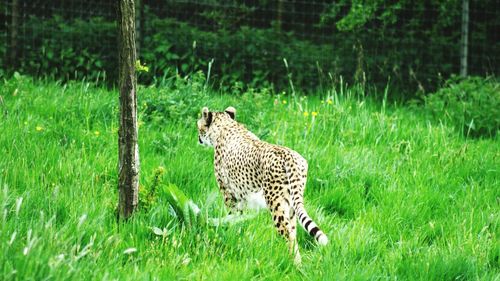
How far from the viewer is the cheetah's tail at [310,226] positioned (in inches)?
167

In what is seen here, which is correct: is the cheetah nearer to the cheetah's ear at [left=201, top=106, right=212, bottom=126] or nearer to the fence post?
the cheetah's ear at [left=201, top=106, right=212, bottom=126]

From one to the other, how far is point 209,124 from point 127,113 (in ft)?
5.28

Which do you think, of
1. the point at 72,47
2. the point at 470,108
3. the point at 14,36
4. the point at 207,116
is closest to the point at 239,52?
the point at 72,47

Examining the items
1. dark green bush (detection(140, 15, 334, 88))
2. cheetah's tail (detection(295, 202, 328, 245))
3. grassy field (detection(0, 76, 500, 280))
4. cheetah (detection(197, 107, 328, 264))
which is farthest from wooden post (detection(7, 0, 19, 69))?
cheetah's tail (detection(295, 202, 328, 245))

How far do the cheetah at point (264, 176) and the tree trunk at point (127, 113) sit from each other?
0.84 m

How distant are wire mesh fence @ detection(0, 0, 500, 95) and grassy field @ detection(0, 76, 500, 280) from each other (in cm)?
203

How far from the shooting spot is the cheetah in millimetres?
4344

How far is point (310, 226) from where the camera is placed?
4332 millimetres

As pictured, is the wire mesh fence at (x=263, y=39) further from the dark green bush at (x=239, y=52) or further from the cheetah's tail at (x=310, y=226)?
the cheetah's tail at (x=310, y=226)

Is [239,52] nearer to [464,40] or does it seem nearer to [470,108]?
[464,40]

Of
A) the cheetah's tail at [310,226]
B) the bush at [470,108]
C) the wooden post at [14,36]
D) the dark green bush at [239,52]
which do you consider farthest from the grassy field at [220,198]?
the dark green bush at [239,52]

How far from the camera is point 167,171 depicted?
520 cm

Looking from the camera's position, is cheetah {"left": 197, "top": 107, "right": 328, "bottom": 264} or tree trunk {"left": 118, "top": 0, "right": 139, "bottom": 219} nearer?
tree trunk {"left": 118, "top": 0, "right": 139, "bottom": 219}

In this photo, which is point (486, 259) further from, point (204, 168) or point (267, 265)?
point (204, 168)
